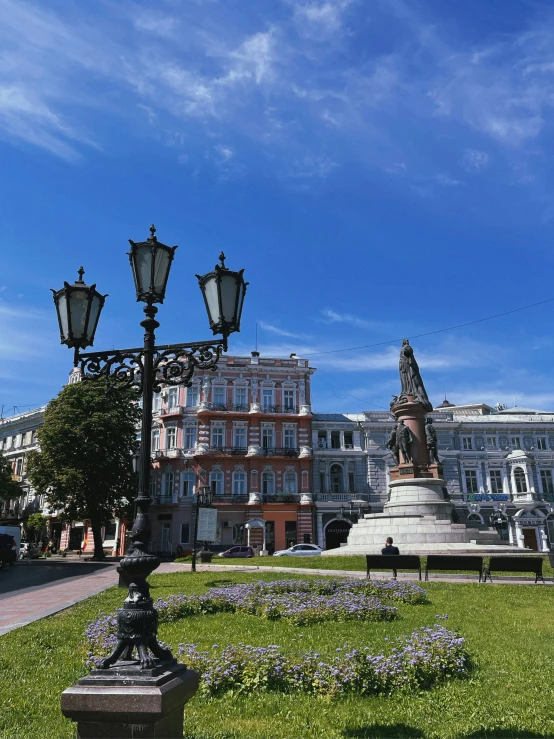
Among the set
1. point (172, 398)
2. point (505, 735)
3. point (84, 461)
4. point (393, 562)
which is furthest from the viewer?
point (172, 398)

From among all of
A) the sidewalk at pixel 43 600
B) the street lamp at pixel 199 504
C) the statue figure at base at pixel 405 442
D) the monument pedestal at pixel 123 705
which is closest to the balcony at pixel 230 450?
the street lamp at pixel 199 504

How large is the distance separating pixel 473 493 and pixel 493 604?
3811 cm

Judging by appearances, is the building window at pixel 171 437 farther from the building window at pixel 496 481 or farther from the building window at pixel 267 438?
the building window at pixel 496 481

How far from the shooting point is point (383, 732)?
4.72 m

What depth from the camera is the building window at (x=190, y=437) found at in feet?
153

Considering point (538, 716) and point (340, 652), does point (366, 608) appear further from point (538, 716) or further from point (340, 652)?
point (538, 716)

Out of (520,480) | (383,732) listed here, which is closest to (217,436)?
(520,480)

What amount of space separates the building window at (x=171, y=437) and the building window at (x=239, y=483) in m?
5.80

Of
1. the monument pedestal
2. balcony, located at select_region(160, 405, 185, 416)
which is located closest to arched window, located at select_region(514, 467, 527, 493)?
balcony, located at select_region(160, 405, 185, 416)

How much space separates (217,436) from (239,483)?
426cm

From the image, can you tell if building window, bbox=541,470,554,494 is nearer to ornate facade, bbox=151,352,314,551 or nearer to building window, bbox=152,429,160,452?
ornate facade, bbox=151,352,314,551

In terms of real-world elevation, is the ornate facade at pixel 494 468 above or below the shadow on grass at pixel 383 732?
above

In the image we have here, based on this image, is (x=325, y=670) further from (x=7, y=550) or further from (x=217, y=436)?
(x=217, y=436)

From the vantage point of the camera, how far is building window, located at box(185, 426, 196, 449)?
153ft
